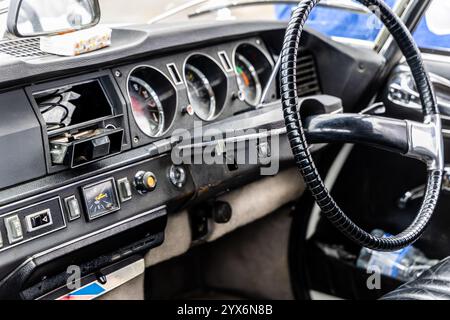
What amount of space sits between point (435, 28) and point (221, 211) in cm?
94

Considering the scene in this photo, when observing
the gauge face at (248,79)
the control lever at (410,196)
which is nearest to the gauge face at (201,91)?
the gauge face at (248,79)

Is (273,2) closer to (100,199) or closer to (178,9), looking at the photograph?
(178,9)

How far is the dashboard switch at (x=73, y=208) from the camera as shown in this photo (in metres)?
1.57

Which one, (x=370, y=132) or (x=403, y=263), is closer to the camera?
(x=370, y=132)

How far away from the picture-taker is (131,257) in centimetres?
181

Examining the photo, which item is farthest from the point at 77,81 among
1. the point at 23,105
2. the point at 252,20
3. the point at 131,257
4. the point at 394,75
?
the point at 394,75

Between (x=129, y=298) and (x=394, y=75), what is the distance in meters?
1.12

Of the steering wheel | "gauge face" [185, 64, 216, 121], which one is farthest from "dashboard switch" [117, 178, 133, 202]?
the steering wheel

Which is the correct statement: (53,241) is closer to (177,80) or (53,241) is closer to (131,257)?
(131,257)

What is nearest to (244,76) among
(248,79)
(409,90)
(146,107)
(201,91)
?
(248,79)

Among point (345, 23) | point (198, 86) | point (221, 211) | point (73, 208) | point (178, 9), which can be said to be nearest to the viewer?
point (73, 208)

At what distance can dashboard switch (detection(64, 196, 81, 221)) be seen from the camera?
1.57 meters

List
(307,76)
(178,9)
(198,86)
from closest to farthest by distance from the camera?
(198,86) < (307,76) < (178,9)

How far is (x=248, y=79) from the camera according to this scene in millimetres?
2117
